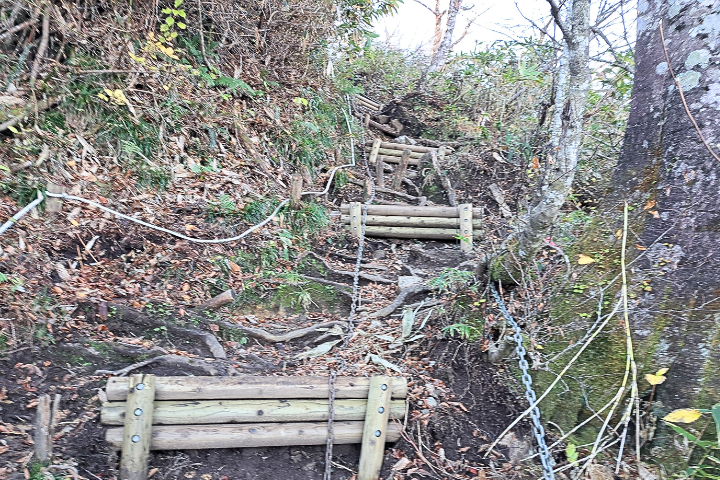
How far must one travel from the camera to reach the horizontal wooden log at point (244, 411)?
3.08m

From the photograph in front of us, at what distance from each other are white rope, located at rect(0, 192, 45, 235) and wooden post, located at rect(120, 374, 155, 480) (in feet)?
6.40

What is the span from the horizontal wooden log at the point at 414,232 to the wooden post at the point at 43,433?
4911mm

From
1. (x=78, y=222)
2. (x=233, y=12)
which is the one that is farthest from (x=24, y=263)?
(x=233, y=12)

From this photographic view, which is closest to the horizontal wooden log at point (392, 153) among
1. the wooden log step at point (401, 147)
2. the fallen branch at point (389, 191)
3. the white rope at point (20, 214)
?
the wooden log step at point (401, 147)

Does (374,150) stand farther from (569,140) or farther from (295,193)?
(569,140)

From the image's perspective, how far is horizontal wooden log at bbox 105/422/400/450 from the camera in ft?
10.1

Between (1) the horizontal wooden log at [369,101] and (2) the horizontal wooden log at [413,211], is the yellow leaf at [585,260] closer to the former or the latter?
(2) the horizontal wooden log at [413,211]

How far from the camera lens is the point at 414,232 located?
727cm

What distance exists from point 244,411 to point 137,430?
0.65 m

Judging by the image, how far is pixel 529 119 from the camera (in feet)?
31.3

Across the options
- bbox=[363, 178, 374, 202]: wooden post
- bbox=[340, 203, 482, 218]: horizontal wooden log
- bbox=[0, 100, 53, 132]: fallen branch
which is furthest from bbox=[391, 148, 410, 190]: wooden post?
bbox=[0, 100, 53, 132]: fallen branch

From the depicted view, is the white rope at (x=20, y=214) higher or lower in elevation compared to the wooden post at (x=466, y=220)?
lower

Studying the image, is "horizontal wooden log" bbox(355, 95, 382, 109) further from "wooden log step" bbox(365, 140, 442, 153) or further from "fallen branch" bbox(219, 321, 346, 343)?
"fallen branch" bbox(219, 321, 346, 343)

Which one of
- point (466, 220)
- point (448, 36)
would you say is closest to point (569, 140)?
point (466, 220)
